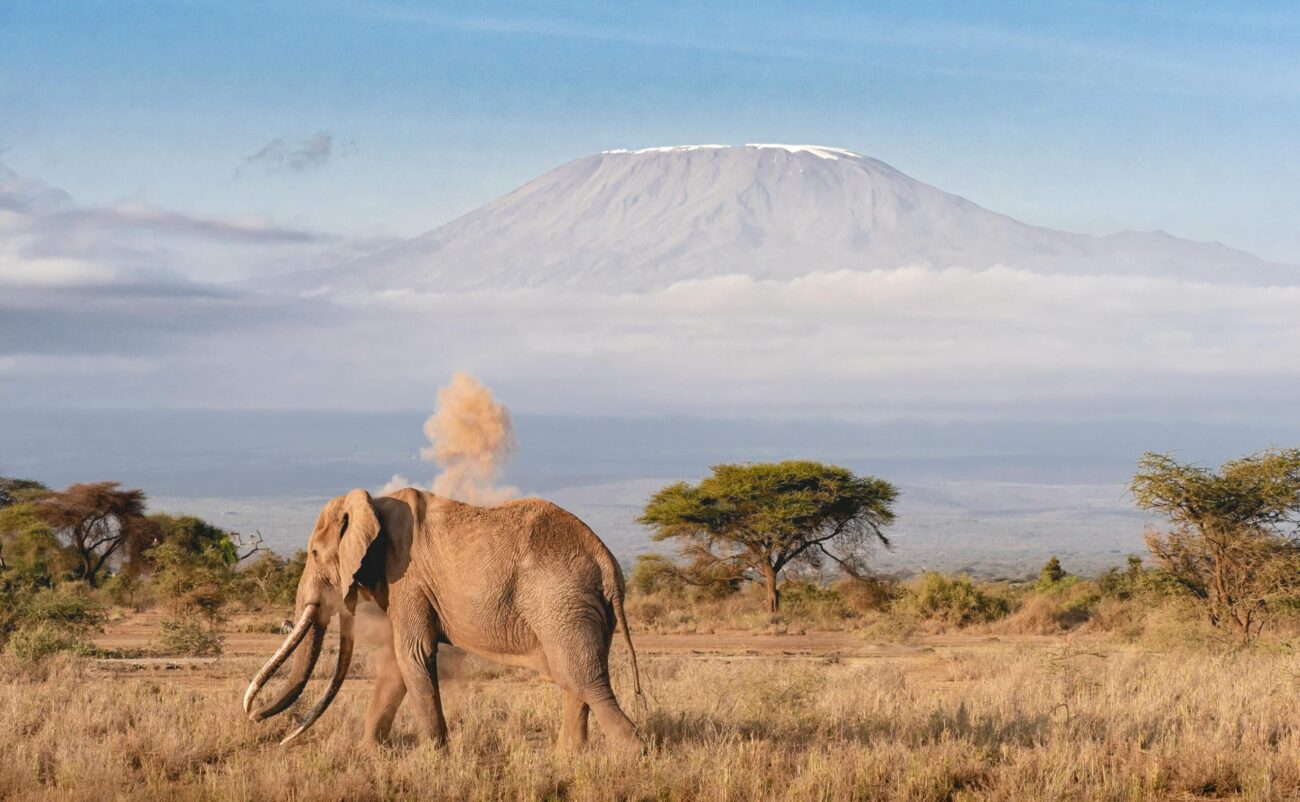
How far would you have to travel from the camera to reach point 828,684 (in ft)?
52.2

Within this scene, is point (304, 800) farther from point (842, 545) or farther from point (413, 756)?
point (842, 545)

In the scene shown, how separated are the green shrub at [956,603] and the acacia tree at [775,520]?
9.05 feet

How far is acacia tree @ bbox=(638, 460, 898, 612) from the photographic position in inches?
1401

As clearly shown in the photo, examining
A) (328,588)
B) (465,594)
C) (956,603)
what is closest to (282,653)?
(328,588)

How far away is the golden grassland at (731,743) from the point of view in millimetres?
10414

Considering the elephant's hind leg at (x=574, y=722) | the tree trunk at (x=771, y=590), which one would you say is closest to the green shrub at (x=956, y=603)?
the tree trunk at (x=771, y=590)

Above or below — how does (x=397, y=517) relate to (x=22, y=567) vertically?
above

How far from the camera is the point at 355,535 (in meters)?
11.3

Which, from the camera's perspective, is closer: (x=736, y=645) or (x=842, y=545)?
(x=736, y=645)

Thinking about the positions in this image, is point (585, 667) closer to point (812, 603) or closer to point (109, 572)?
point (812, 603)

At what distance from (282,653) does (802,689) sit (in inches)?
193

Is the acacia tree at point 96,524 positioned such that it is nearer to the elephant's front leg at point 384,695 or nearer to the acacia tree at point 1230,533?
the acacia tree at point 1230,533

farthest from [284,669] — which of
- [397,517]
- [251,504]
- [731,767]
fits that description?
[251,504]

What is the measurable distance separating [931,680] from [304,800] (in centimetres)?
1046
